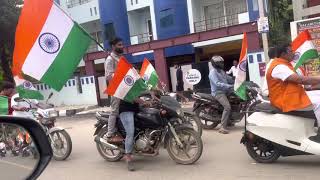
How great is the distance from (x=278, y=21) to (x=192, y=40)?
864 centimetres

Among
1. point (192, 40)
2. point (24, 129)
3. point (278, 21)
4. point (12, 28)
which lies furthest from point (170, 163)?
point (12, 28)

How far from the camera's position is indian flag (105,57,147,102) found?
711 cm

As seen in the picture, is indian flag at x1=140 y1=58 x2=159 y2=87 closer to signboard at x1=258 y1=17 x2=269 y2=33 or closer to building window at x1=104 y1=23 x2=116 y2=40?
signboard at x1=258 y1=17 x2=269 y2=33

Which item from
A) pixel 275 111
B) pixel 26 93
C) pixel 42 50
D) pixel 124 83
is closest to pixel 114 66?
pixel 124 83

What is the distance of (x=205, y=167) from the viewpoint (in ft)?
23.6

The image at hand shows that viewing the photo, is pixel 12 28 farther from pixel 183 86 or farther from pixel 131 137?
pixel 131 137

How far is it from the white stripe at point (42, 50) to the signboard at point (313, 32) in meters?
8.98

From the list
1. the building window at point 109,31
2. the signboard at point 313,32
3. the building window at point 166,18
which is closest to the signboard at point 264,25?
the signboard at point 313,32

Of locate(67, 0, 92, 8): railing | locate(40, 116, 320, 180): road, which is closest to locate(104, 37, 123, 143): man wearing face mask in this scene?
locate(40, 116, 320, 180): road

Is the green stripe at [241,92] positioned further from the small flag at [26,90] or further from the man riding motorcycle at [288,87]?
the small flag at [26,90]

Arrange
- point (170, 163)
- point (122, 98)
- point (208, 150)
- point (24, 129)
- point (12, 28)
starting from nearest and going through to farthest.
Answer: point (24, 129), point (122, 98), point (170, 163), point (208, 150), point (12, 28)

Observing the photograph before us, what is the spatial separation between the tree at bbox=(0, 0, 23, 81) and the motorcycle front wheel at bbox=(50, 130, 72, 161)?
23.5 metres

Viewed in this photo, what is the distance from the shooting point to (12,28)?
31656mm

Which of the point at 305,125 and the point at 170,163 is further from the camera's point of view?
the point at 170,163
